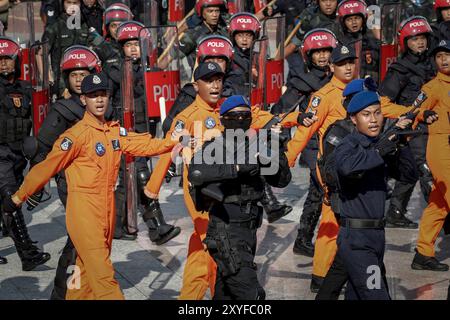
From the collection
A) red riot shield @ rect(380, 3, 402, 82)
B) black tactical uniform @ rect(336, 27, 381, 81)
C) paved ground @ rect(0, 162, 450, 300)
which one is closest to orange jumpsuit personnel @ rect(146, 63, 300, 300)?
paved ground @ rect(0, 162, 450, 300)

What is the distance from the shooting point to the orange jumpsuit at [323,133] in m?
10.9

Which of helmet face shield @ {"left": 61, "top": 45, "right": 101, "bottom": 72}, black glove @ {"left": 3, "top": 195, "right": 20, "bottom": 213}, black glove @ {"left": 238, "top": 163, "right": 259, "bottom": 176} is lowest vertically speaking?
black glove @ {"left": 3, "top": 195, "right": 20, "bottom": 213}

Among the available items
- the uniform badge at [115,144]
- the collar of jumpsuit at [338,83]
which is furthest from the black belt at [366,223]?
the collar of jumpsuit at [338,83]

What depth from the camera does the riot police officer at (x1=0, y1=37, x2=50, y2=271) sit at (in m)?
11.9

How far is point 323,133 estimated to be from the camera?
439 inches

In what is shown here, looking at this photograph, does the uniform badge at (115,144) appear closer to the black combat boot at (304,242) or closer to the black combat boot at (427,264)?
the black combat boot at (304,242)

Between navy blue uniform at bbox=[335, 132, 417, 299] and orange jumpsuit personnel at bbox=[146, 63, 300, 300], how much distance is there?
1.30 meters

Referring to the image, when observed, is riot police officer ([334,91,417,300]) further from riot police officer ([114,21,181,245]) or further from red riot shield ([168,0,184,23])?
red riot shield ([168,0,184,23])

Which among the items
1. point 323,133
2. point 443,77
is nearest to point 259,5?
point 443,77

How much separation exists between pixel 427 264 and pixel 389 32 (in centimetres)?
411

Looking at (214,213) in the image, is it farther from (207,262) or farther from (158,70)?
(158,70)

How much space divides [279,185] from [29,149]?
2.37 meters

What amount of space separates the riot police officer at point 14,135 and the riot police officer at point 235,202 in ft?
10.4

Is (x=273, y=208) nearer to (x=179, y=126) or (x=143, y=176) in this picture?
(x=143, y=176)
